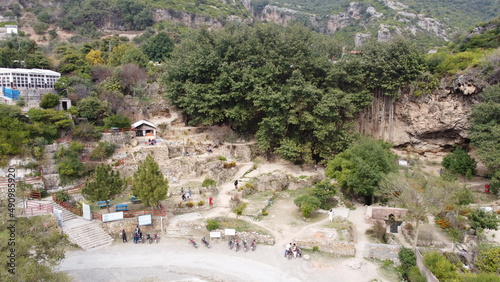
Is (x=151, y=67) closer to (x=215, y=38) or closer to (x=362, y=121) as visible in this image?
(x=215, y=38)

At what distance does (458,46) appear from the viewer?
38.3 metres

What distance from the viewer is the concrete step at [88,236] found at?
1977cm

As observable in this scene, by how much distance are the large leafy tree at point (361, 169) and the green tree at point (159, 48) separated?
1236 inches

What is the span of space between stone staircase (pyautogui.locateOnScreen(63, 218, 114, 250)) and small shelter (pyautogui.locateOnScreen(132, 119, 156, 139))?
13.2 meters

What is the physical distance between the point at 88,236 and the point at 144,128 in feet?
48.2

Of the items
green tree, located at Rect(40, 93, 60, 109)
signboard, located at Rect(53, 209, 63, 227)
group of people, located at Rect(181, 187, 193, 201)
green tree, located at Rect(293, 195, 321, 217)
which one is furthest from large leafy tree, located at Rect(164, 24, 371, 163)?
signboard, located at Rect(53, 209, 63, 227)

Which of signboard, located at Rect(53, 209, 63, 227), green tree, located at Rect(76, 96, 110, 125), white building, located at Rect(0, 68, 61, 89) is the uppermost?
white building, located at Rect(0, 68, 61, 89)

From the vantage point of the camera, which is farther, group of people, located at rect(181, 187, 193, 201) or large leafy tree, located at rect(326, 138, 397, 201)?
large leafy tree, located at rect(326, 138, 397, 201)

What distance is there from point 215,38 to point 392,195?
74.2ft

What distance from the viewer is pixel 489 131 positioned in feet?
92.0

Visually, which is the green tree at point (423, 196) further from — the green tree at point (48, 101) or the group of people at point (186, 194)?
the green tree at point (48, 101)

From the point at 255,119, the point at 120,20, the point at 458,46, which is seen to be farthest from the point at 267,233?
the point at 120,20

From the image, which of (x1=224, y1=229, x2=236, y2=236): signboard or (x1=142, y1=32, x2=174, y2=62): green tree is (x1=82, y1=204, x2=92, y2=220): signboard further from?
(x1=142, y1=32, x2=174, y2=62): green tree

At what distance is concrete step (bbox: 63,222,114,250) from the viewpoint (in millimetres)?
19766
